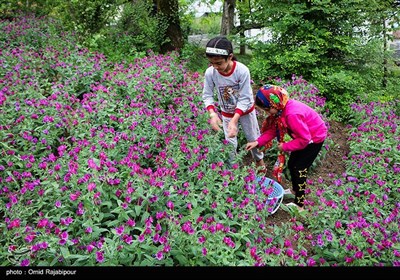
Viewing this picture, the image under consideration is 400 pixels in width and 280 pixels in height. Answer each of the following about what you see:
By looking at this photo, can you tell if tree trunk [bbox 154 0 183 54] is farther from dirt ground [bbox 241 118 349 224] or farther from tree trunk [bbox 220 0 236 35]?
dirt ground [bbox 241 118 349 224]

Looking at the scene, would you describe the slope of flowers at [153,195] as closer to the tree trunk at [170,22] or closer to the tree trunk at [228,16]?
the tree trunk at [170,22]

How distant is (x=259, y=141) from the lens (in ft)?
12.8

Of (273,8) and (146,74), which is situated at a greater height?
(273,8)

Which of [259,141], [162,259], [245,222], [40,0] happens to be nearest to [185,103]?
[259,141]

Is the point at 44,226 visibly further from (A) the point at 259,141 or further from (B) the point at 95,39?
(B) the point at 95,39

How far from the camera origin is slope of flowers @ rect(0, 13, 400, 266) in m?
2.48

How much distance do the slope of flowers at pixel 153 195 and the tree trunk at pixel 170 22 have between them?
4259mm

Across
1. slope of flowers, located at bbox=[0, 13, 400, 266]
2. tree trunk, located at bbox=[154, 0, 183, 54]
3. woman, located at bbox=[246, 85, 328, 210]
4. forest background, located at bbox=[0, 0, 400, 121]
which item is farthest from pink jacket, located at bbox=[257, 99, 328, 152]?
tree trunk, located at bbox=[154, 0, 183, 54]

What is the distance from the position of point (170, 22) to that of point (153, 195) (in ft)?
23.9

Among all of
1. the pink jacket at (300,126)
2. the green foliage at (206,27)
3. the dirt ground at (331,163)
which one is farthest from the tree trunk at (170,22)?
the pink jacket at (300,126)

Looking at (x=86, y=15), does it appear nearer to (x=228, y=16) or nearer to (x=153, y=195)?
(x=228, y=16)

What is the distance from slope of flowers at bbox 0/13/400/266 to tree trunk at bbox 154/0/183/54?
4.26 meters

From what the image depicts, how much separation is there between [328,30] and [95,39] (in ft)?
15.9

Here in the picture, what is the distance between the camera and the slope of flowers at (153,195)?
2.48 m
